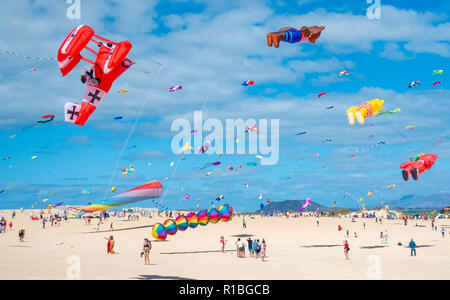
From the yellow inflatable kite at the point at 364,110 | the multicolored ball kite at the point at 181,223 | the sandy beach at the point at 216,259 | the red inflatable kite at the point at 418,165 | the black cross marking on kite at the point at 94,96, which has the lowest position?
the sandy beach at the point at 216,259

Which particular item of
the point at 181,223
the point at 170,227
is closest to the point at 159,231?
the point at 170,227

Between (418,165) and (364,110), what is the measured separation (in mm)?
4624

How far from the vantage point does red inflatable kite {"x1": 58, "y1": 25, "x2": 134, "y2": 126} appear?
48.9 ft

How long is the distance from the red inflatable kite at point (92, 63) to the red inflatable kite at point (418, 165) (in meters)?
15.9

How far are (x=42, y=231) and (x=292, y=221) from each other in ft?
90.1

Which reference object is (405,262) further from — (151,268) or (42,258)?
(42,258)

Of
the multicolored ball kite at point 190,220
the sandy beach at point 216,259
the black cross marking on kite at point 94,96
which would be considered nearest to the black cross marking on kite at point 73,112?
the black cross marking on kite at point 94,96

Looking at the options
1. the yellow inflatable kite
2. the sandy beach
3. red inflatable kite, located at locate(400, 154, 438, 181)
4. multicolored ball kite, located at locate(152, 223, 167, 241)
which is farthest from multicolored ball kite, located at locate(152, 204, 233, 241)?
red inflatable kite, located at locate(400, 154, 438, 181)

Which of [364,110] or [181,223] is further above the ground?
[364,110]

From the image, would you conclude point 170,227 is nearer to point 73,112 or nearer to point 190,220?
point 190,220

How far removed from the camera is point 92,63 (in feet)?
49.9

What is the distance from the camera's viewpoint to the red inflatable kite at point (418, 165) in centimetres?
2383

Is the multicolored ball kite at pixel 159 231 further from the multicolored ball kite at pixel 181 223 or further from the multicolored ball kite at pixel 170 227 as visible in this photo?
the multicolored ball kite at pixel 181 223
